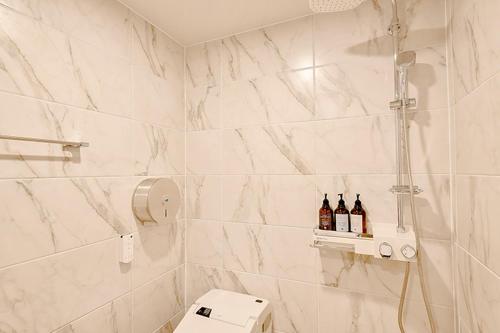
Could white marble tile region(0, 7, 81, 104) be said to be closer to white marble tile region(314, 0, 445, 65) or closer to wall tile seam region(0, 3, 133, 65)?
wall tile seam region(0, 3, 133, 65)

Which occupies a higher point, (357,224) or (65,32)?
(65,32)

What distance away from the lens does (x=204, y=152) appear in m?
1.50

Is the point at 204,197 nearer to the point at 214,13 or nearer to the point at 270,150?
the point at 270,150

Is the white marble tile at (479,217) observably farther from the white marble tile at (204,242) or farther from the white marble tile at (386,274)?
the white marble tile at (204,242)

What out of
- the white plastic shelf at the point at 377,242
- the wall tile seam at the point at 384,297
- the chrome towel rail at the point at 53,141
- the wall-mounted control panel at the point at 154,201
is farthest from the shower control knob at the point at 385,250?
the chrome towel rail at the point at 53,141

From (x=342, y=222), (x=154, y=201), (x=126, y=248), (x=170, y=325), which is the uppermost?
(x=154, y=201)

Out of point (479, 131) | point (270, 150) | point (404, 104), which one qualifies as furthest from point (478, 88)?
point (270, 150)

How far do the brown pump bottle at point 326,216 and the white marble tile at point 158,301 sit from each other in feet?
2.97

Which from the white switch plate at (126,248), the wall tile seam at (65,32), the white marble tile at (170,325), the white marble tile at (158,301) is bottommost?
the white marble tile at (170,325)

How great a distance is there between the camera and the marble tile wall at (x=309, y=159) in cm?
103

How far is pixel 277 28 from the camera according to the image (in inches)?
52.3

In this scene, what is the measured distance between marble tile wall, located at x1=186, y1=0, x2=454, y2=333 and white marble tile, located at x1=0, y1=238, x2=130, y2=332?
1.72ft

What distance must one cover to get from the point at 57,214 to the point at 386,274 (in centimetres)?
135

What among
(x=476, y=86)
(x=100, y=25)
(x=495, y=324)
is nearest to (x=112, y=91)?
(x=100, y=25)
